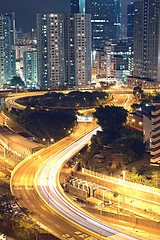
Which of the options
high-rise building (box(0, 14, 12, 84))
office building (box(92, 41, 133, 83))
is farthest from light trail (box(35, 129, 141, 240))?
office building (box(92, 41, 133, 83))

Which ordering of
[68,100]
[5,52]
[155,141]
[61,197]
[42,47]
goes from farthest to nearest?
1. [5,52]
2. [42,47]
3. [68,100]
4. [155,141]
5. [61,197]

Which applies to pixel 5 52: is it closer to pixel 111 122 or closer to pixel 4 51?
pixel 4 51

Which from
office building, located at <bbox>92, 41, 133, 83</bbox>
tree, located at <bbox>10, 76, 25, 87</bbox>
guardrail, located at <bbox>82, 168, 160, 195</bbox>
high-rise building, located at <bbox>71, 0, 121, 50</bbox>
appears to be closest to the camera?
guardrail, located at <bbox>82, 168, 160, 195</bbox>

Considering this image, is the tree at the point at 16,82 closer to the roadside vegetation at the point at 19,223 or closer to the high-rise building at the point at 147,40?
the high-rise building at the point at 147,40

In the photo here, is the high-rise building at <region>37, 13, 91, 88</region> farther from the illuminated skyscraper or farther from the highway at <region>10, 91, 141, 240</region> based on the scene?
the highway at <region>10, 91, 141, 240</region>

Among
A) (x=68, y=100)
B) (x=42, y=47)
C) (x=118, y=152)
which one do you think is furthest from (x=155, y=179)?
(x=42, y=47)

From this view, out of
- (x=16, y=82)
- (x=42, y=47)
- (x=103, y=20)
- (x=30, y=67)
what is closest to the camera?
(x=42, y=47)
